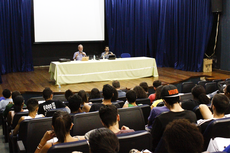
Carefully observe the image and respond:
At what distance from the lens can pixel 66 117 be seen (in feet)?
6.60

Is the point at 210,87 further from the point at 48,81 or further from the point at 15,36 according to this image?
the point at 15,36

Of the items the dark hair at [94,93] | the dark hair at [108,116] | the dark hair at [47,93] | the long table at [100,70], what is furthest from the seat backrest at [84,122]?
the long table at [100,70]

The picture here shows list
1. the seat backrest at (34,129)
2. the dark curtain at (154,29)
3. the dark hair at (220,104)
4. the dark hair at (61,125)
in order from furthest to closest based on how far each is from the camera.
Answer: the dark curtain at (154,29) < the seat backrest at (34,129) < the dark hair at (220,104) < the dark hair at (61,125)

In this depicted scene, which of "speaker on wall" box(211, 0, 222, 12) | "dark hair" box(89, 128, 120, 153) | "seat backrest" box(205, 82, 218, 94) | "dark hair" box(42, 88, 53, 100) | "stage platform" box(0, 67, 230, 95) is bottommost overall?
"stage platform" box(0, 67, 230, 95)

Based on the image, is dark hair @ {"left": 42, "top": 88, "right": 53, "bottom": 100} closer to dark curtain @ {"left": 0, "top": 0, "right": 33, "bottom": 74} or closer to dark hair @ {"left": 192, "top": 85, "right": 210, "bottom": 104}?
dark hair @ {"left": 192, "top": 85, "right": 210, "bottom": 104}

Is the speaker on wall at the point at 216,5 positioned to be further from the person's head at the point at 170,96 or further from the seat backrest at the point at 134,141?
the seat backrest at the point at 134,141

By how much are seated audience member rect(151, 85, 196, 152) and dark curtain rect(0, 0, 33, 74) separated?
8.01 meters

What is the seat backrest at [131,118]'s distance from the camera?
291 cm

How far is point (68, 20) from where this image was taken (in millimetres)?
10258

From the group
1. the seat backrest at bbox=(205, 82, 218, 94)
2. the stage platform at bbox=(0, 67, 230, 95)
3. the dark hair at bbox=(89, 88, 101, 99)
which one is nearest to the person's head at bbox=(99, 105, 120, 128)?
the dark hair at bbox=(89, 88, 101, 99)

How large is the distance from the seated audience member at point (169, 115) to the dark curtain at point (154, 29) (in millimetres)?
7716

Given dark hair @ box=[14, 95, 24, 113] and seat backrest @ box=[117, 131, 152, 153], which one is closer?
seat backrest @ box=[117, 131, 152, 153]

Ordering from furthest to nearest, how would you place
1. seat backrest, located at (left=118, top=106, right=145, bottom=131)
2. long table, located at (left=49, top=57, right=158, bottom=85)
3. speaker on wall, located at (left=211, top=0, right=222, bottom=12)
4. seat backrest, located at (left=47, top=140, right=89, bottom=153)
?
speaker on wall, located at (left=211, top=0, right=222, bottom=12) < long table, located at (left=49, top=57, right=158, bottom=85) < seat backrest, located at (left=118, top=106, right=145, bottom=131) < seat backrest, located at (left=47, top=140, right=89, bottom=153)

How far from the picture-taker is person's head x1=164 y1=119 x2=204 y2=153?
1.31m
